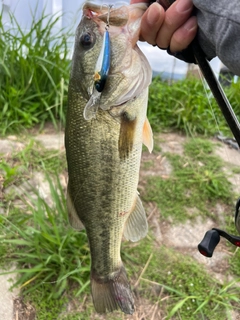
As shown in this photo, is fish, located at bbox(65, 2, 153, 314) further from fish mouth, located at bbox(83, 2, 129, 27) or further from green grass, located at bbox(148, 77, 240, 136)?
green grass, located at bbox(148, 77, 240, 136)

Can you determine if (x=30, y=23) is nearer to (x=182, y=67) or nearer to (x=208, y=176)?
(x=182, y=67)

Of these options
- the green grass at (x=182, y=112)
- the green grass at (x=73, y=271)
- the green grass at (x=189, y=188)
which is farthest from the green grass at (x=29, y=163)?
the green grass at (x=182, y=112)

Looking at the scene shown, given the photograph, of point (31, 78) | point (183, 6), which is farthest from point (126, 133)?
point (31, 78)

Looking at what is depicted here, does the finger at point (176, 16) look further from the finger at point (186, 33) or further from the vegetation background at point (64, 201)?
the vegetation background at point (64, 201)

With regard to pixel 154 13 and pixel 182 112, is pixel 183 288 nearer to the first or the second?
pixel 154 13

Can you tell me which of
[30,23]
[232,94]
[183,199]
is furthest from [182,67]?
[183,199]

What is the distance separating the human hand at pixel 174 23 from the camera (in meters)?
1.36

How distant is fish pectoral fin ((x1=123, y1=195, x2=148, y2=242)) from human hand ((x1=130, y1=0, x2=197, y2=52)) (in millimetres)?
676

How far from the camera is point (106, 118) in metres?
1.52

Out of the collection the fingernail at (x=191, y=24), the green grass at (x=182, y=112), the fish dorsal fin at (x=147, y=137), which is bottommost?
the green grass at (x=182, y=112)

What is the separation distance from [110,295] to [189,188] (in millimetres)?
1469

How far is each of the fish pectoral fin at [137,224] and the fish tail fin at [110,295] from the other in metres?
0.20

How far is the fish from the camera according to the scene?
146 centimetres

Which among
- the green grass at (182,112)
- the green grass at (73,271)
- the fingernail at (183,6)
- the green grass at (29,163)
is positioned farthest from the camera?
the green grass at (182,112)
